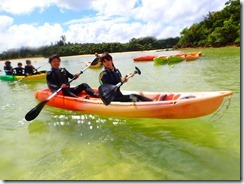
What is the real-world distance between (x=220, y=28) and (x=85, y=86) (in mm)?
3257

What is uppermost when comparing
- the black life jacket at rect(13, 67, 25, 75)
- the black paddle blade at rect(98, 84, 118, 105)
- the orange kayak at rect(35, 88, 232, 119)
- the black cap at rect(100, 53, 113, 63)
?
the black cap at rect(100, 53, 113, 63)

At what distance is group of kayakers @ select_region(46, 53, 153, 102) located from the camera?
4.79 m

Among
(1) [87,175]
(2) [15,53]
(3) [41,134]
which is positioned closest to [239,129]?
(1) [87,175]

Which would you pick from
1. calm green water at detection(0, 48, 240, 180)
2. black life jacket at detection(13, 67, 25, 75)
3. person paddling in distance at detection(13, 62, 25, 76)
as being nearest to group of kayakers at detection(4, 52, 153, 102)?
calm green water at detection(0, 48, 240, 180)

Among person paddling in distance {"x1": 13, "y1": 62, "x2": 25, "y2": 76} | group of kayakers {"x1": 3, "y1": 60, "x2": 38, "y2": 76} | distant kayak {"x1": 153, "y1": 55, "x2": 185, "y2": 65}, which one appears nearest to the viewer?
group of kayakers {"x1": 3, "y1": 60, "x2": 38, "y2": 76}

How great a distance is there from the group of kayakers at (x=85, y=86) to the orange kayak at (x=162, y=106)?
249mm

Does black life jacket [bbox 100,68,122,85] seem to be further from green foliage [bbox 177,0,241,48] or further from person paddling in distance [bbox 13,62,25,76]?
person paddling in distance [bbox 13,62,25,76]

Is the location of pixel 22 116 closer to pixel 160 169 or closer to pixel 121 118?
pixel 121 118

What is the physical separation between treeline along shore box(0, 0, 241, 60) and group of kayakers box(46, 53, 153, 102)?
0.28 m

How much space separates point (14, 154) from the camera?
4.13m

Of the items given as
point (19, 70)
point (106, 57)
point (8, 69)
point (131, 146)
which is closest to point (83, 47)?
point (106, 57)

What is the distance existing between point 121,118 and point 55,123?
4.56ft

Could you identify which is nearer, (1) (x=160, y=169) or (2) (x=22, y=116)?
(1) (x=160, y=169)

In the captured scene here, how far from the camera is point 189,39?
4609 millimetres
